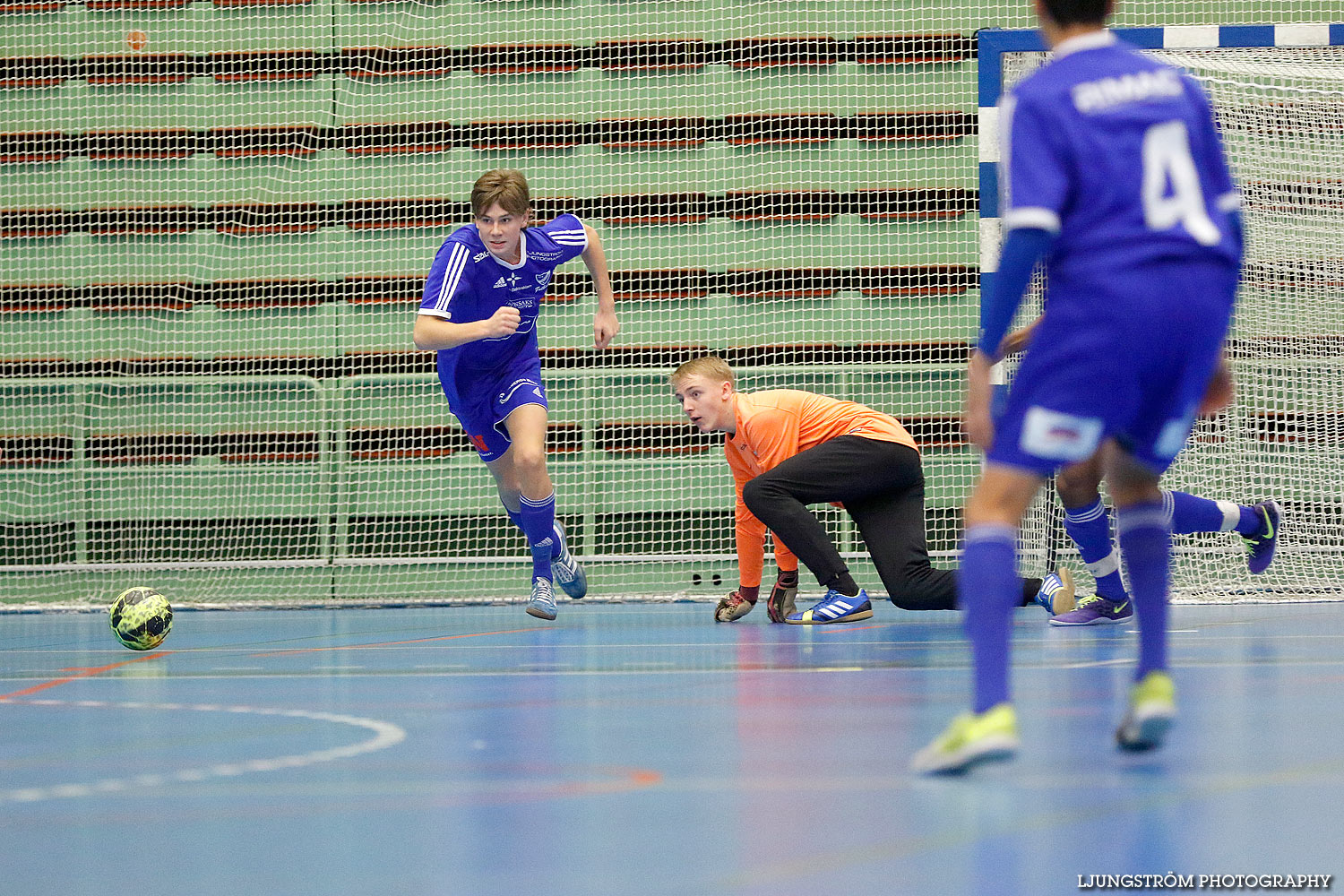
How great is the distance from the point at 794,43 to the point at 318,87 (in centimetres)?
305

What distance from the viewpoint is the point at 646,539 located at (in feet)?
27.2

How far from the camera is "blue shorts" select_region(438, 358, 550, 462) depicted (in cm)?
555

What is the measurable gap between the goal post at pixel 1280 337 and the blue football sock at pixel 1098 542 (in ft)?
5.91

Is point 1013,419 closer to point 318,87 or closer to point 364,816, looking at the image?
point 364,816

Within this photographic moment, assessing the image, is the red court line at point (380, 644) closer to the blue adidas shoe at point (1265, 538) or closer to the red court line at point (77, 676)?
the red court line at point (77, 676)

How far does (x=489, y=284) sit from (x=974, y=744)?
Answer: 12.3 feet

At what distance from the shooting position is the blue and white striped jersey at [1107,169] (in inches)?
81.9

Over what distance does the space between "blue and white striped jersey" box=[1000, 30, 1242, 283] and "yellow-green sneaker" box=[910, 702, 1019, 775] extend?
0.66 m

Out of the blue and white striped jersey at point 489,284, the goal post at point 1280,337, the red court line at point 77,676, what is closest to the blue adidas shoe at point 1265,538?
the goal post at point 1280,337

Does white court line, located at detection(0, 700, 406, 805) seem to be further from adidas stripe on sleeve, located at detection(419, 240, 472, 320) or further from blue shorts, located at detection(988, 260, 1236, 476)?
adidas stripe on sleeve, located at detection(419, 240, 472, 320)

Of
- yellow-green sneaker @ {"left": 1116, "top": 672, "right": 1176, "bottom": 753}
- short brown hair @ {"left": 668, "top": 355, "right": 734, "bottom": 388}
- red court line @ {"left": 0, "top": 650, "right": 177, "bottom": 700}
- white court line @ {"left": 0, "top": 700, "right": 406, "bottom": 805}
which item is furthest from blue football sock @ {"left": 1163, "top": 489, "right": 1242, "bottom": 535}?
red court line @ {"left": 0, "top": 650, "right": 177, "bottom": 700}

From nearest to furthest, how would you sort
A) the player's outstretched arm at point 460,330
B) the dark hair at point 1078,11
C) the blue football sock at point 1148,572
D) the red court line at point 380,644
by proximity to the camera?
the dark hair at point 1078,11, the blue football sock at point 1148,572, the red court line at point 380,644, the player's outstretched arm at point 460,330

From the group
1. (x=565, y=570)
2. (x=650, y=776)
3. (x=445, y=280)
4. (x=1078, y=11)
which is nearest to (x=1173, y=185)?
(x=1078, y=11)

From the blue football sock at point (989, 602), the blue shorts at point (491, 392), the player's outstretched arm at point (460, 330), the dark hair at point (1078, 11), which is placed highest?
the dark hair at point (1078, 11)
